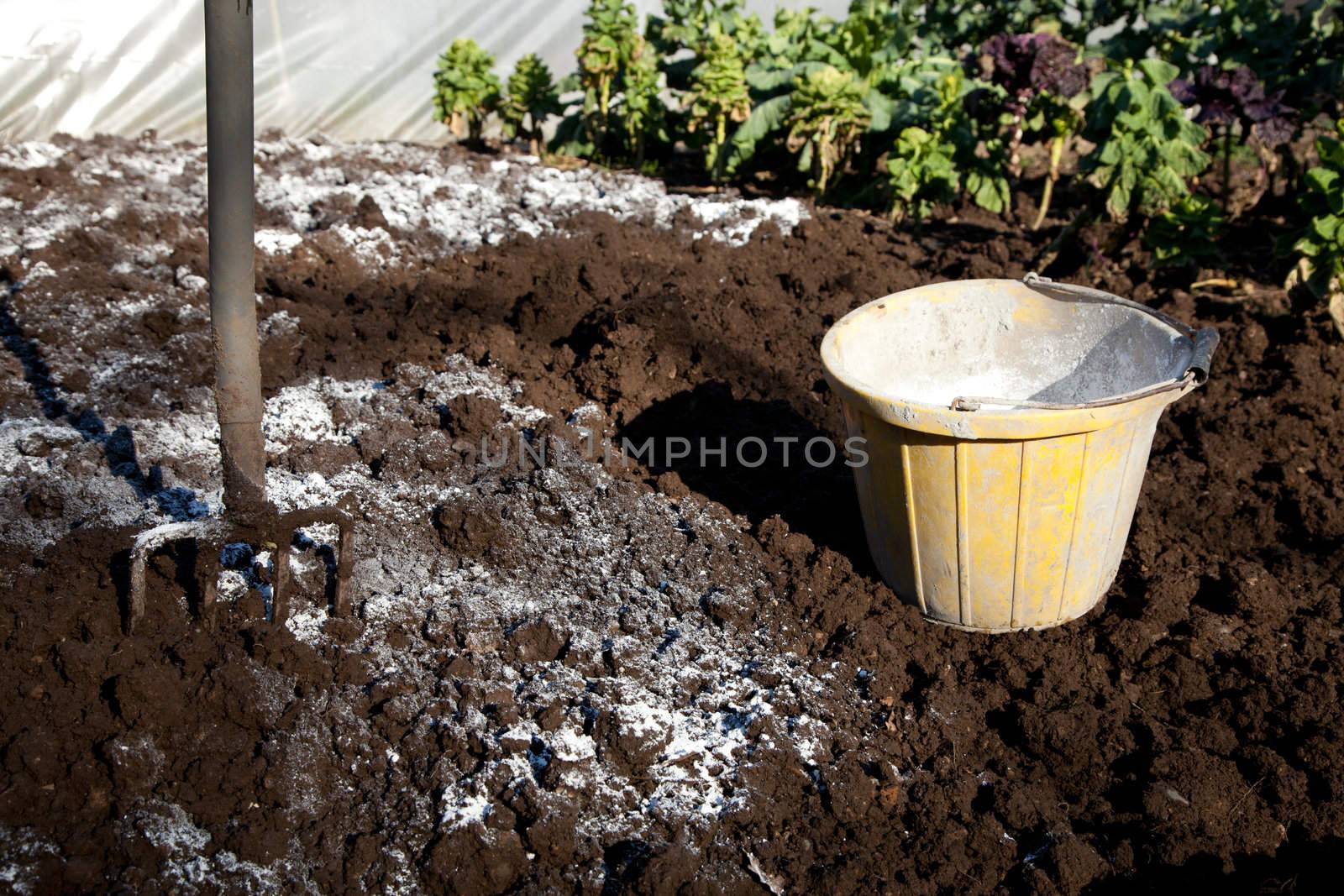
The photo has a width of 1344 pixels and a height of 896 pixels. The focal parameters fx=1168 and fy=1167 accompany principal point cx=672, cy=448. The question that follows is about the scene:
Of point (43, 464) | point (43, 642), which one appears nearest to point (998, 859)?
point (43, 642)

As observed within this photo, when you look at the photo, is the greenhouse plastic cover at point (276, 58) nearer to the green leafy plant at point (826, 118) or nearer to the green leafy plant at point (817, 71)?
the green leafy plant at point (817, 71)

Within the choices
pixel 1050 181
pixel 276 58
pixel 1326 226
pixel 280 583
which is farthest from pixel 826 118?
pixel 280 583

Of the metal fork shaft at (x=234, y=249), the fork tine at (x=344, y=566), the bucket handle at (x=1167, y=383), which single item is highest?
the metal fork shaft at (x=234, y=249)

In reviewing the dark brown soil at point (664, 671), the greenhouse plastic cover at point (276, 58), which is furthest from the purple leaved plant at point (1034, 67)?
the greenhouse plastic cover at point (276, 58)

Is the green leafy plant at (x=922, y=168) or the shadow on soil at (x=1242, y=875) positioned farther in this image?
the green leafy plant at (x=922, y=168)

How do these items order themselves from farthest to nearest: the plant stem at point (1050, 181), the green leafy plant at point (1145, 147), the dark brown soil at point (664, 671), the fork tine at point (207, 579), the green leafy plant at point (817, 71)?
the green leafy plant at point (817, 71) → the plant stem at point (1050, 181) → the green leafy plant at point (1145, 147) → the fork tine at point (207, 579) → the dark brown soil at point (664, 671)

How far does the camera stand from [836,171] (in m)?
7.28

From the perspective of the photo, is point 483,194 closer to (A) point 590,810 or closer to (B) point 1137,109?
(B) point 1137,109

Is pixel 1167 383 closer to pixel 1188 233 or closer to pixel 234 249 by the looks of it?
pixel 234 249

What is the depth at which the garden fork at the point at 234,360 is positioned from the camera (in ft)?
9.66

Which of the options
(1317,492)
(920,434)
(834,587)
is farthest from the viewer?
(1317,492)

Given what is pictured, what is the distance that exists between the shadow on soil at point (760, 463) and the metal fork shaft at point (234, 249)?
1.57 meters

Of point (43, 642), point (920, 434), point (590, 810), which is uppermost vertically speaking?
point (920, 434)

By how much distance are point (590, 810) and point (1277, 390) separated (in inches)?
136
